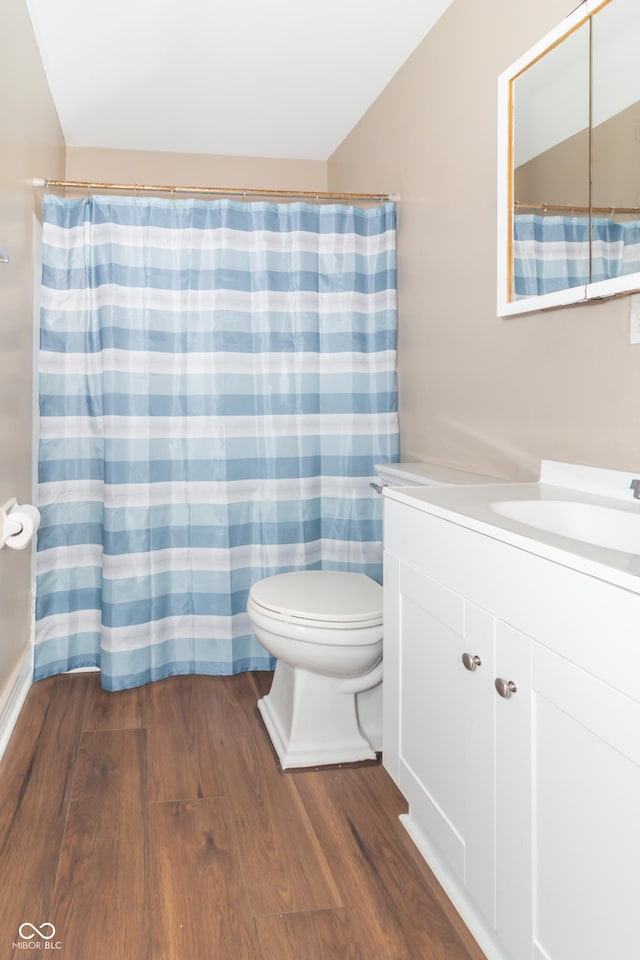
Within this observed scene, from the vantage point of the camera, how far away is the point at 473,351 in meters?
2.24

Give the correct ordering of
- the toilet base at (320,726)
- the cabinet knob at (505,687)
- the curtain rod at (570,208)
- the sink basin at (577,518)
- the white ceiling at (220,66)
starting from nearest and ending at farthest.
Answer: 1. the cabinet knob at (505,687)
2. the sink basin at (577,518)
3. the curtain rod at (570,208)
4. the toilet base at (320,726)
5. the white ceiling at (220,66)

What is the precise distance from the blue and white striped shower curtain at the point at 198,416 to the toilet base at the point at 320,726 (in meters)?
0.72

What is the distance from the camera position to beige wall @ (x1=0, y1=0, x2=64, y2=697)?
7.00 feet

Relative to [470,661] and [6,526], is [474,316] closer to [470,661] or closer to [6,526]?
[470,661]

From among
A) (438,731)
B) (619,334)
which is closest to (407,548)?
(438,731)

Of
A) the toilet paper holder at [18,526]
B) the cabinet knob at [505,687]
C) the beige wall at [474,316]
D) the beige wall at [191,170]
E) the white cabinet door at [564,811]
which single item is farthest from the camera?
the beige wall at [191,170]

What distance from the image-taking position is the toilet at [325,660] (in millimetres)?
2037

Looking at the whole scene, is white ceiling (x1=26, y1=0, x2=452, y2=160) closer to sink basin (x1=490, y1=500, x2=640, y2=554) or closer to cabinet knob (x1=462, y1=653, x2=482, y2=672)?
sink basin (x1=490, y1=500, x2=640, y2=554)

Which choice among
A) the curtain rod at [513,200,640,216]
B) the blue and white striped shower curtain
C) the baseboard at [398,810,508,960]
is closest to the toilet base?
the baseboard at [398,810,508,960]

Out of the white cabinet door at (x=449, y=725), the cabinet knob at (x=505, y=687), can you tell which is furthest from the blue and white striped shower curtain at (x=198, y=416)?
the cabinet knob at (x=505, y=687)

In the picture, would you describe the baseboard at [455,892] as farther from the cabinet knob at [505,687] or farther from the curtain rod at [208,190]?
the curtain rod at [208,190]

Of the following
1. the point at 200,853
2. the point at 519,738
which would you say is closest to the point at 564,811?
the point at 519,738

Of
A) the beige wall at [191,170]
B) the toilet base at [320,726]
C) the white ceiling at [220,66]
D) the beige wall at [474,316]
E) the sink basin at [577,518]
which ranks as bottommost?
the toilet base at [320,726]

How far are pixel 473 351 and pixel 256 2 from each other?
1.29 m
